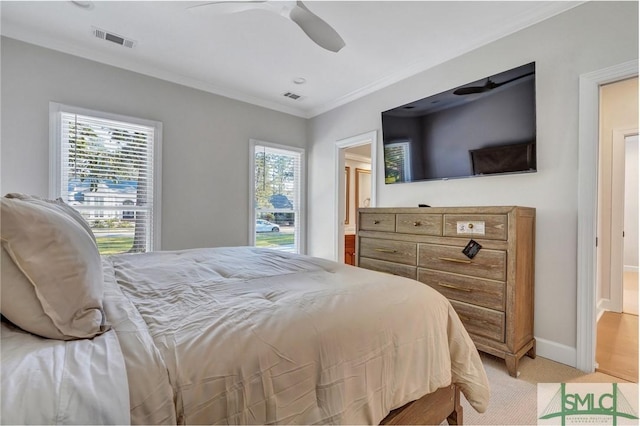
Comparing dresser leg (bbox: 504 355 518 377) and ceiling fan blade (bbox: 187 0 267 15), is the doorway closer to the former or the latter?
dresser leg (bbox: 504 355 518 377)

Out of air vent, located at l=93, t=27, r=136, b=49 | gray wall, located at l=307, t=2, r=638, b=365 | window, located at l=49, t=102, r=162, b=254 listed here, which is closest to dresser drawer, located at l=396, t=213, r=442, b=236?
gray wall, located at l=307, t=2, r=638, b=365

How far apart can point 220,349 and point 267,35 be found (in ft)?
9.19

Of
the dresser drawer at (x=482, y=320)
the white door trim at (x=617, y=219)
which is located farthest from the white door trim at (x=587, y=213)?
the white door trim at (x=617, y=219)

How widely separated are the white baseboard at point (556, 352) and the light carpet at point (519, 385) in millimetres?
40

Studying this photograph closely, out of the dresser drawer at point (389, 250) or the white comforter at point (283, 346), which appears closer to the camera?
the white comforter at point (283, 346)

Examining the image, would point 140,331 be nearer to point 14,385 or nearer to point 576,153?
point 14,385

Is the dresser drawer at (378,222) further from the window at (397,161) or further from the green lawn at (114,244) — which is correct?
the green lawn at (114,244)

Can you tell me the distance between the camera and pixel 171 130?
345cm

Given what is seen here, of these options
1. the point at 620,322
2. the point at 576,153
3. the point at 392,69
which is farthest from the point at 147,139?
the point at 620,322

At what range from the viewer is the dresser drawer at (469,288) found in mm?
2082

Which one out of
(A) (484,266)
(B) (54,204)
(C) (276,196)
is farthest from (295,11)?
(C) (276,196)

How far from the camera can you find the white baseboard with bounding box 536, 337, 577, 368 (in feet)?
6.99

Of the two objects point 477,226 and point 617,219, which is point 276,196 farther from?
point 617,219

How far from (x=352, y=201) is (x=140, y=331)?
506 cm
